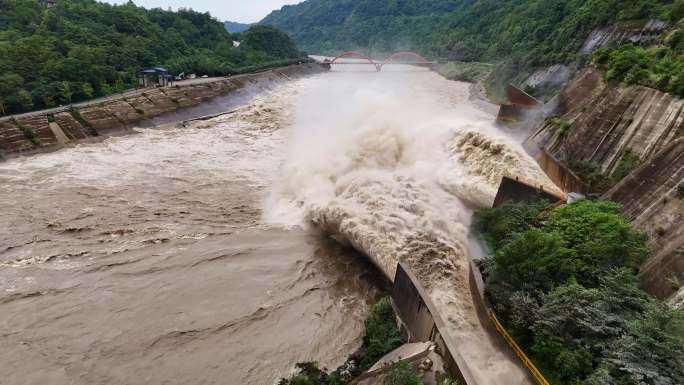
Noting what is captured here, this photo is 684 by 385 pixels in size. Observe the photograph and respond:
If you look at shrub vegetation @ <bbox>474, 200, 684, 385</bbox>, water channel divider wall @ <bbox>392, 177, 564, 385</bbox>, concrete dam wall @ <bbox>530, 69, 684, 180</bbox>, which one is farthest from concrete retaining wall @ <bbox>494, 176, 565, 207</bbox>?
water channel divider wall @ <bbox>392, 177, 564, 385</bbox>

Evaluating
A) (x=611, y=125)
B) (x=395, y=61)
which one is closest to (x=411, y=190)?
(x=611, y=125)

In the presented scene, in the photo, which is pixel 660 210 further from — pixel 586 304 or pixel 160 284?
pixel 160 284

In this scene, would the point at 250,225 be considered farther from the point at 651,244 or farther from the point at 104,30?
the point at 104,30

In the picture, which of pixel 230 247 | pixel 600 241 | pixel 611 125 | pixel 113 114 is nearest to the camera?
pixel 600 241

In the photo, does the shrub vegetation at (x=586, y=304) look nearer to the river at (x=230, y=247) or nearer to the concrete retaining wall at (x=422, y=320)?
the river at (x=230, y=247)

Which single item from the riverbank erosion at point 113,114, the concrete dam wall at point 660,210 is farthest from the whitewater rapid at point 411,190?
the riverbank erosion at point 113,114
